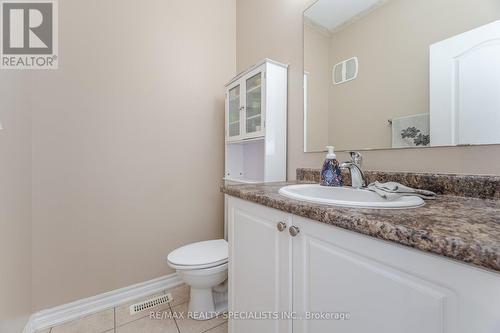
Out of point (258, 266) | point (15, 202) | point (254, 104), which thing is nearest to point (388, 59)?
point (254, 104)

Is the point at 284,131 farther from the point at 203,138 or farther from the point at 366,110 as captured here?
the point at 203,138

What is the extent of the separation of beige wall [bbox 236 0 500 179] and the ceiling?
110 millimetres

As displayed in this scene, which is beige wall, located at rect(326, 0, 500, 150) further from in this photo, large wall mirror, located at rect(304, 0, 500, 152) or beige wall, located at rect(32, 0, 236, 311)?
beige wall, located at rect(32, 0, 236, 311)

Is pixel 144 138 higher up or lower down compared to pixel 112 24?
lower down

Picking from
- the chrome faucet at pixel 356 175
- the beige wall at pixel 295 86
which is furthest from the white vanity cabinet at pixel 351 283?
the beige wall at pixel 295 86

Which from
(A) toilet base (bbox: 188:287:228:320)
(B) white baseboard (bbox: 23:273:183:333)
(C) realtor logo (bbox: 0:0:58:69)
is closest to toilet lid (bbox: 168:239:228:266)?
(A) toilet base (bbox: 188:287:228:320)

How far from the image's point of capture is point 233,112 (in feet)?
5.95

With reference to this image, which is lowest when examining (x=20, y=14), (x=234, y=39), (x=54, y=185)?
(x=54, y=185)

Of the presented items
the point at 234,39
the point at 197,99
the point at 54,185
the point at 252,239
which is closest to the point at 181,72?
the point at 197,99

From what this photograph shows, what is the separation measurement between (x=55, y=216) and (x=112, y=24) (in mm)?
1320

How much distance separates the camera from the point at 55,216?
135cm

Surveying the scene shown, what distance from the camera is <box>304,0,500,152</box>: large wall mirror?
0.76 metres

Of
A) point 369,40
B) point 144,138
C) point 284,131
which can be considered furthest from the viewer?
point 144,138

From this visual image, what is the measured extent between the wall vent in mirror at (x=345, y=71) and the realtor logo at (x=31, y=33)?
1699 mm
